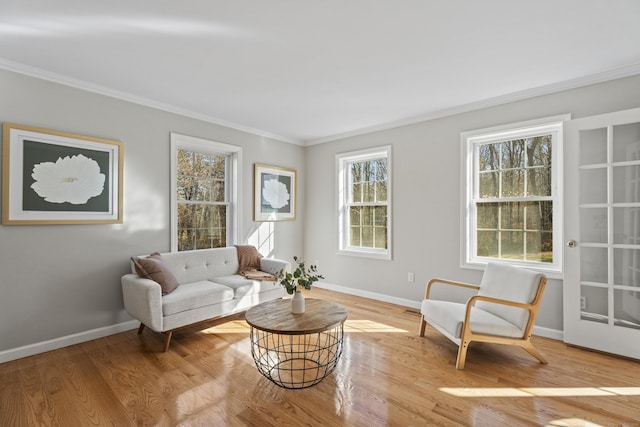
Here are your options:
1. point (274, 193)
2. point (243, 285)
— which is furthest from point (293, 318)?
point (274, 193)

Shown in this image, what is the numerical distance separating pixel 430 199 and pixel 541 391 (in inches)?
90.7

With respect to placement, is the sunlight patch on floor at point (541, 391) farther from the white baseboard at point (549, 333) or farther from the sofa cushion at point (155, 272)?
the sofa cushion at point (155, 272)

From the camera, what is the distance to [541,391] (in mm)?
2170

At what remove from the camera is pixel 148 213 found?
349 centimetres

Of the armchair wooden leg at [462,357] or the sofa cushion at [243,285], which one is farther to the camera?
the sofa cushion at [243,285]

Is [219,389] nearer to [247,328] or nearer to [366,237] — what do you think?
[247,328]

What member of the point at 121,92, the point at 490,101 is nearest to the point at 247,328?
the point at 121,92

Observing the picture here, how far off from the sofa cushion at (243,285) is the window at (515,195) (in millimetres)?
2411

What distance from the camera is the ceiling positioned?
1.98m

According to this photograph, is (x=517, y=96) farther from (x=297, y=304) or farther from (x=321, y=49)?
(x=297, y=304)

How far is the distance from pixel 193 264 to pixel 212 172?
133 centimetres

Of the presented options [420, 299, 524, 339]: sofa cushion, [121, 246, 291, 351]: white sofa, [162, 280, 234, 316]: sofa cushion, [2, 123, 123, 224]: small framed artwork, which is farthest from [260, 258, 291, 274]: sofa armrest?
[420, 299, 524, 339]: sofa cushion

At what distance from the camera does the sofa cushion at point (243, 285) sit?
341cm

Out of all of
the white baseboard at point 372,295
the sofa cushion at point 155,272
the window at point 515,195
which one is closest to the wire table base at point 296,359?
the sofa cushion at point 155,272
